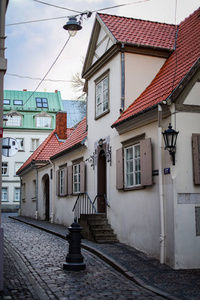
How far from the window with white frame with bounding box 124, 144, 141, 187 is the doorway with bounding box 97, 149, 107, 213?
2.50 m

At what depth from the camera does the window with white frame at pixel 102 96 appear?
1557 centimetres

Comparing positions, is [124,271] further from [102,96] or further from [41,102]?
[41,102]

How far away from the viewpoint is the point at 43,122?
49.8 metres

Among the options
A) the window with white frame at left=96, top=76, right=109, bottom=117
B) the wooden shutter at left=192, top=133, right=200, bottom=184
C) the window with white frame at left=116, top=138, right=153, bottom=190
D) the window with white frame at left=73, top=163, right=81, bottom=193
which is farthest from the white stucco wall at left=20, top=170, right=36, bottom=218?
the wooden shutter at left=192, top=133, right=200, bottom=184

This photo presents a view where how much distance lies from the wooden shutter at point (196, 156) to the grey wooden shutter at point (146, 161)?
1.33 meters

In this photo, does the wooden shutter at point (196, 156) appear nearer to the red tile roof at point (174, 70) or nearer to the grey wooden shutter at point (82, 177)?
the red tile roof at point (174, 70)

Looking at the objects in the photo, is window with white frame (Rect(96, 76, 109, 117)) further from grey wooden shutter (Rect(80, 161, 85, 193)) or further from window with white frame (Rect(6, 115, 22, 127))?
window with white frame (Rect(6, 115, 22, 127))

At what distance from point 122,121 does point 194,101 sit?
2770 millimetres

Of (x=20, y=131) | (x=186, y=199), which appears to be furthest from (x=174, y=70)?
(x=20, y=131)

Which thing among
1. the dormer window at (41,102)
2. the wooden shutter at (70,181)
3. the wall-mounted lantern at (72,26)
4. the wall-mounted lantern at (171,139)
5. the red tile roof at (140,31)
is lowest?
the wooden shutter at (70,181)

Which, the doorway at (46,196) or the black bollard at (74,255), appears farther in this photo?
the doorway at (46,196)

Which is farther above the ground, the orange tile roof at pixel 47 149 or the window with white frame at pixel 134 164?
the orange tile roof at pixel 47 149

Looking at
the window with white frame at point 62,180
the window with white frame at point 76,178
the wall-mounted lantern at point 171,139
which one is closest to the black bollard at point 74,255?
the wall-mounted lantern at point 171,139

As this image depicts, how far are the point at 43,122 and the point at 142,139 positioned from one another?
3859 cm
